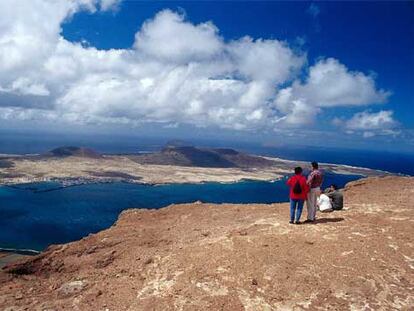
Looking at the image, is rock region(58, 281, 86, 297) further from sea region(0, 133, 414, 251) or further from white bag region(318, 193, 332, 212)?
sea region(0, 133, 414, 251)

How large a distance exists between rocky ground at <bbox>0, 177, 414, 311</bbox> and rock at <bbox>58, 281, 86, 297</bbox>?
1.4 inches

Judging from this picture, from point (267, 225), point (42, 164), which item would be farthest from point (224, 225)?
point (42, 164)

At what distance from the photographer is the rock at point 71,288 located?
40.5 feet

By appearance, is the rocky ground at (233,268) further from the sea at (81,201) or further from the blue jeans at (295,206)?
the sea at (81,201)

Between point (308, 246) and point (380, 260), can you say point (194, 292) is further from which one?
point (380, 260)

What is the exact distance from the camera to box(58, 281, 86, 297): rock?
1236 centimetres

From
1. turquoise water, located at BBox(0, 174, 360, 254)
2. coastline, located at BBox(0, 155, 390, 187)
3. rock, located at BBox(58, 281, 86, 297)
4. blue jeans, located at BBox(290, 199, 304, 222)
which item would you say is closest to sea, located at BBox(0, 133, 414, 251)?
turquoise water, located at BBox(0, 174, 360, 254)

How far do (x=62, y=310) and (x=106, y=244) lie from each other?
546 centimetres

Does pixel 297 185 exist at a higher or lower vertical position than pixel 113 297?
higher

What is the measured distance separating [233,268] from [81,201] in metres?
117

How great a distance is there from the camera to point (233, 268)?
12742mm

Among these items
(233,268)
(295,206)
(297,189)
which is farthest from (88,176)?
(233,268)

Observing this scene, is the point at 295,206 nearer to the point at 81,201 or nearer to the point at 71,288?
the point at 71,288

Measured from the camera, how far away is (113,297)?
1169 centimetres
